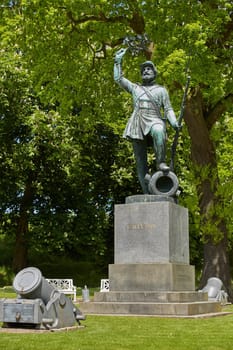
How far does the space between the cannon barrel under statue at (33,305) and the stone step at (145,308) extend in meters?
2.53

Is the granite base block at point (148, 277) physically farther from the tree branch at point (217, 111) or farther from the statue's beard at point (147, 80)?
the tree branch at point (217, 111)

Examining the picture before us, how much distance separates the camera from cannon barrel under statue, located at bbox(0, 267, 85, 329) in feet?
30.8

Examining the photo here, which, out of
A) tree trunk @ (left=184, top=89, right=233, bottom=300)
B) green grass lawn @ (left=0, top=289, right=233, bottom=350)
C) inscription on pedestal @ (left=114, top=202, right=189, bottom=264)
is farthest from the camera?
tree trunk @ (left=184, top=89, right=233, bottom=300)

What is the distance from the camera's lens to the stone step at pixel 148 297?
12.2m

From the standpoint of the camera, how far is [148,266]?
12.6m

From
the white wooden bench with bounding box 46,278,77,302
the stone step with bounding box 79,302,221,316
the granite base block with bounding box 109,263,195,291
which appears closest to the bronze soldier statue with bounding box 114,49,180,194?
the granite base block with bounding box 109,263,195,291

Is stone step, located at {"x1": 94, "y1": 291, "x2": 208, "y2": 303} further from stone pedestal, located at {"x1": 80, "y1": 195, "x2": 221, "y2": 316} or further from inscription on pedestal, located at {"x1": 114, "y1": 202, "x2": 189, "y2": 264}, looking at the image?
inscription on pedestal, located at {"x1": 114, "y1": 202, "x2": 189, "y2": 264}

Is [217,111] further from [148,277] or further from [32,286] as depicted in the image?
[32,286]

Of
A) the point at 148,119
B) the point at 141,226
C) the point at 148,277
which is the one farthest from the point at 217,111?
the point at 148,277

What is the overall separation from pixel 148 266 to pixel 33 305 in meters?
3.87

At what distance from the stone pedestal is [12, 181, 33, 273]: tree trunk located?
18806 mm

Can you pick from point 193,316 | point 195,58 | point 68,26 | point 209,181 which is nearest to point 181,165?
point 209,181

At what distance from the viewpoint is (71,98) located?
73.0ft

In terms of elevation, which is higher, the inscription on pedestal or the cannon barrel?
the inscription on pedestal
